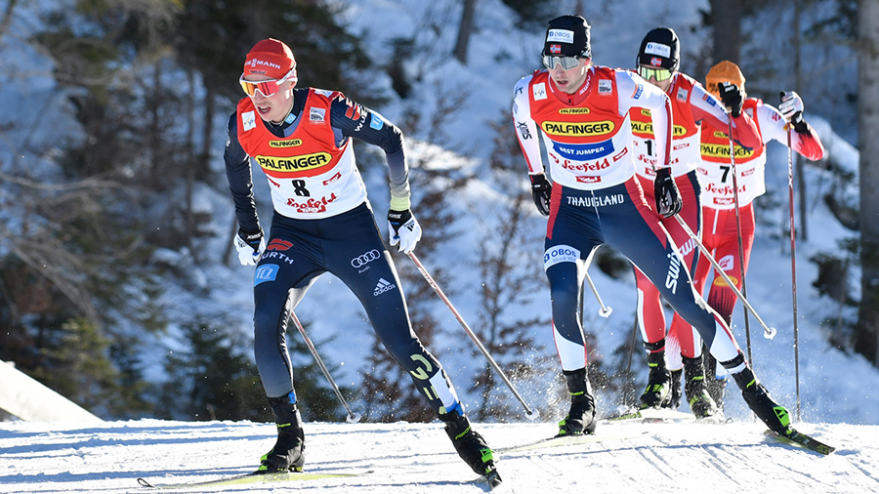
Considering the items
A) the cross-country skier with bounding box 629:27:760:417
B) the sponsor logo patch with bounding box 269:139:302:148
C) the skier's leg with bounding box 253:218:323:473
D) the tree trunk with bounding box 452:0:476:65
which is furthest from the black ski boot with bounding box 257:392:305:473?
the tree trunk with bounding box 452:0:476:65

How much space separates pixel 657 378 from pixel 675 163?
1550mm

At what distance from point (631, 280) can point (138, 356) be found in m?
10.7

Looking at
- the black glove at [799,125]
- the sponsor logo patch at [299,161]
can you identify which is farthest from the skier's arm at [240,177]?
the black glove at [799,125]

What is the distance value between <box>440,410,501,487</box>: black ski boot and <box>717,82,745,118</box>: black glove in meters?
3.30

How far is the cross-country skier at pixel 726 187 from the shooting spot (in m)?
5.84

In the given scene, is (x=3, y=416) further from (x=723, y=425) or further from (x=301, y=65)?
(x=301, y=65)

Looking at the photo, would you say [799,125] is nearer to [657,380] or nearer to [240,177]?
[657,380]

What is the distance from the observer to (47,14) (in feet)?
48.5

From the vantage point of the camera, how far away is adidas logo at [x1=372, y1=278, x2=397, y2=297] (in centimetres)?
390

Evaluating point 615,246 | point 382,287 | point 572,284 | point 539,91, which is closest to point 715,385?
point 615,246

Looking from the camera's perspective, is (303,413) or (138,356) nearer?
(303,413)

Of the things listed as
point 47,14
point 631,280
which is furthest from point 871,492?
point 47,14

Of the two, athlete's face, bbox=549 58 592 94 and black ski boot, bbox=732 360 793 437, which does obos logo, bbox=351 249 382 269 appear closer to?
athlete's face, bbox=549 58 592 94

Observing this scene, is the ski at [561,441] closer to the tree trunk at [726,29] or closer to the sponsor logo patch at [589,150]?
the sponsor logo patch at [589,150]
